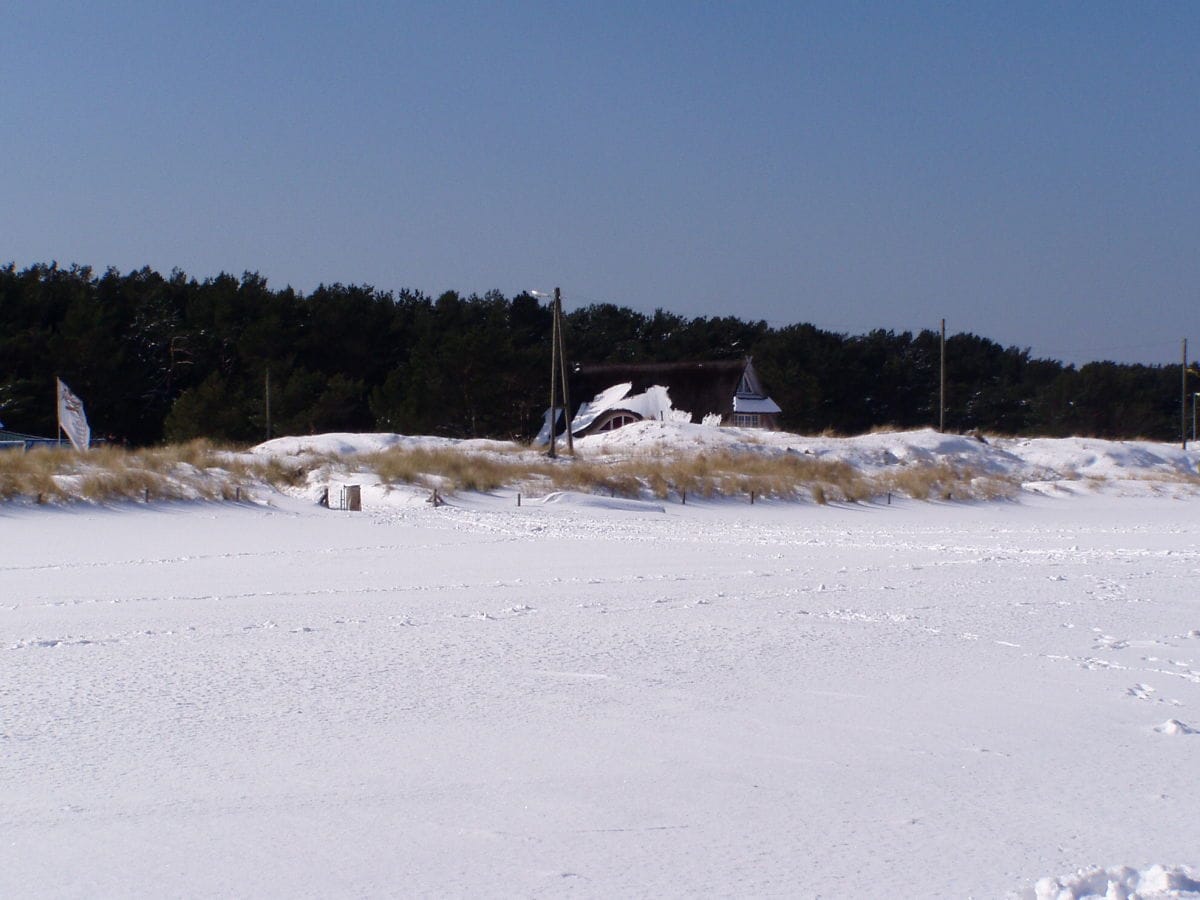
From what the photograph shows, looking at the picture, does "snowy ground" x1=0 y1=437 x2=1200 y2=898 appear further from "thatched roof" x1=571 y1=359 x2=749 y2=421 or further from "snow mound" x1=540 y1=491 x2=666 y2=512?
"thatched roof" x1=571 y1=359 x2=749 y2=421

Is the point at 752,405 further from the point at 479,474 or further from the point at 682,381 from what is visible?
the point at 479,474

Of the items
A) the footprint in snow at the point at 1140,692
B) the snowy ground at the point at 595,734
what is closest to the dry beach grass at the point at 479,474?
the snowy ground at the point at 595,734

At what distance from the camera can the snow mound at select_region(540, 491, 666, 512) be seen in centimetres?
2653

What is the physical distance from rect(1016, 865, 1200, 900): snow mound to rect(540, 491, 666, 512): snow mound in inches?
861

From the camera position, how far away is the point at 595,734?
21.6ft

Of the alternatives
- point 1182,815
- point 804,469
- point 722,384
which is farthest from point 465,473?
point 722,384

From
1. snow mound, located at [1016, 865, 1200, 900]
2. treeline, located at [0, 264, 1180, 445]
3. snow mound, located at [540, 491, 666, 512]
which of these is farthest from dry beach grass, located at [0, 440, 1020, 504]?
snow mound, located at [1016, 865, 1200, 900]

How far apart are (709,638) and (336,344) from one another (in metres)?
51.3

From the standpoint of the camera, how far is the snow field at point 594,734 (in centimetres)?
466

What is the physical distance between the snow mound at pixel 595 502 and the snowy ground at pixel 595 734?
12.3m

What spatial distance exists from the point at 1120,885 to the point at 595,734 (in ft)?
9.56

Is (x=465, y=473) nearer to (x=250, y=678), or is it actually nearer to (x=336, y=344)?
(x=250, y=678)

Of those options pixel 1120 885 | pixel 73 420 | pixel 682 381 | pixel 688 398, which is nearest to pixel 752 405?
pixel 688 398

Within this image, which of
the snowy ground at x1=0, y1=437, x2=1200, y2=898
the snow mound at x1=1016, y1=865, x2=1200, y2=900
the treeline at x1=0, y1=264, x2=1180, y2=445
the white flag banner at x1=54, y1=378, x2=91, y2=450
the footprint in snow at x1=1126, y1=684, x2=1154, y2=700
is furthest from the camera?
the treeline at x1=0, y1=264, x2=1180, y2=445
